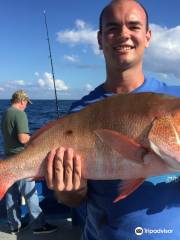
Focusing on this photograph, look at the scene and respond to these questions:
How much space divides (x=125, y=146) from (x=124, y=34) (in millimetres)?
876

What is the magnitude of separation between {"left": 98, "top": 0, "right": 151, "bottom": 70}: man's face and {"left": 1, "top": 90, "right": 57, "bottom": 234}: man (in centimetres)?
332

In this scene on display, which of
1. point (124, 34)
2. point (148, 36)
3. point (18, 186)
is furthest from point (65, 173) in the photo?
point (18, 186)

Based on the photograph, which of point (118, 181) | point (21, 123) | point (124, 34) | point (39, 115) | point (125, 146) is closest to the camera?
point (125, 146)

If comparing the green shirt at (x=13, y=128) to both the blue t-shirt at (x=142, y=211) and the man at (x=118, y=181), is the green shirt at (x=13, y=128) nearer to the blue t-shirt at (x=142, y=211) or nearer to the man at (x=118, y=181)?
the man at (x=118, y=181)

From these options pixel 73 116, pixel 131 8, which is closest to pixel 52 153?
pixel 73 116

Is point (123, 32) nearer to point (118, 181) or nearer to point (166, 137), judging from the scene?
point (166, 137)

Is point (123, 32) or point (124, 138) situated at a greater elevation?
point (123, 32)

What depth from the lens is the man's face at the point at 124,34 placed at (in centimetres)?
285

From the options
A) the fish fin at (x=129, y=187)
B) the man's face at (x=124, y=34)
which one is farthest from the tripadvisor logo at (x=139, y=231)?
the man's face at (x=124, y=34)

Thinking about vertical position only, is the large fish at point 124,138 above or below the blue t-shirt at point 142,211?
above

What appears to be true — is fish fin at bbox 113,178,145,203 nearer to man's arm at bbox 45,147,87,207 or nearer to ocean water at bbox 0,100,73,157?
man's arm at bbox 45,147,87,207

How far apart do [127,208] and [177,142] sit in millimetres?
517

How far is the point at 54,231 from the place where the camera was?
6395mm

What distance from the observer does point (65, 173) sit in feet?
8.82
